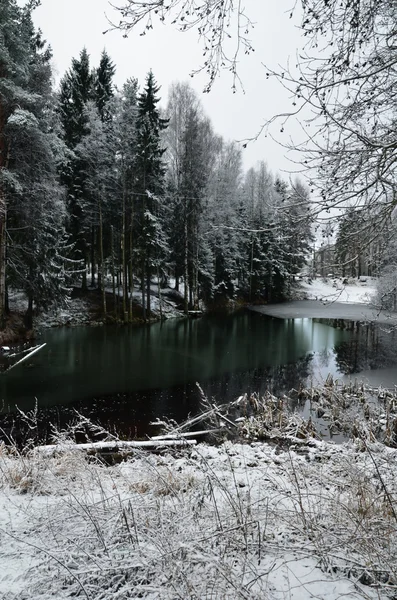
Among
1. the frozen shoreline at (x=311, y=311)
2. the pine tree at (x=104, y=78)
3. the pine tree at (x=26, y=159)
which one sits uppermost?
the pine tree at (x=104, y=78)

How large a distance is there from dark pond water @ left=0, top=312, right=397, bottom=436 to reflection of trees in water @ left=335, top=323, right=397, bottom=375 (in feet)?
0.13

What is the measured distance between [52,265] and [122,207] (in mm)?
8214

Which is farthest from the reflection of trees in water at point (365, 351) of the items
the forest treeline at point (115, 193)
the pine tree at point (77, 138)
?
the pine tree at point (77, 138)

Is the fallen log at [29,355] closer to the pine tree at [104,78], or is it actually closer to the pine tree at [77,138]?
the pine tree at [77,138]

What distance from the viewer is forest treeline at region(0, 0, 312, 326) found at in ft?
45.9

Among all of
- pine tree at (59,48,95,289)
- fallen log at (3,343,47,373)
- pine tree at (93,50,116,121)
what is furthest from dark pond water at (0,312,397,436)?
pine tree at (93,50,116,121)

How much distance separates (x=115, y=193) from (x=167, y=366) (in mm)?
13663

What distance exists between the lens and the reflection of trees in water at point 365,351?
14417mm

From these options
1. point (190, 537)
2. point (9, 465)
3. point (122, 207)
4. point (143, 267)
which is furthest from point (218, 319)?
point (190, 537)

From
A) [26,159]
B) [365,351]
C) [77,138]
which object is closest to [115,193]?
[77,138]

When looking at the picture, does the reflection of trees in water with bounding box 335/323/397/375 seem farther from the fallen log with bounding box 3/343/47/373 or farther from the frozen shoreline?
the fallen log with bounding box 3/343/47/373

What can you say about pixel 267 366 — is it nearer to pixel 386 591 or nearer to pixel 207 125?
pixel 386 591

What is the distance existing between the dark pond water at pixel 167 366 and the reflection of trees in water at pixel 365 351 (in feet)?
0.13

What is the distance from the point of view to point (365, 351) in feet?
55.5
